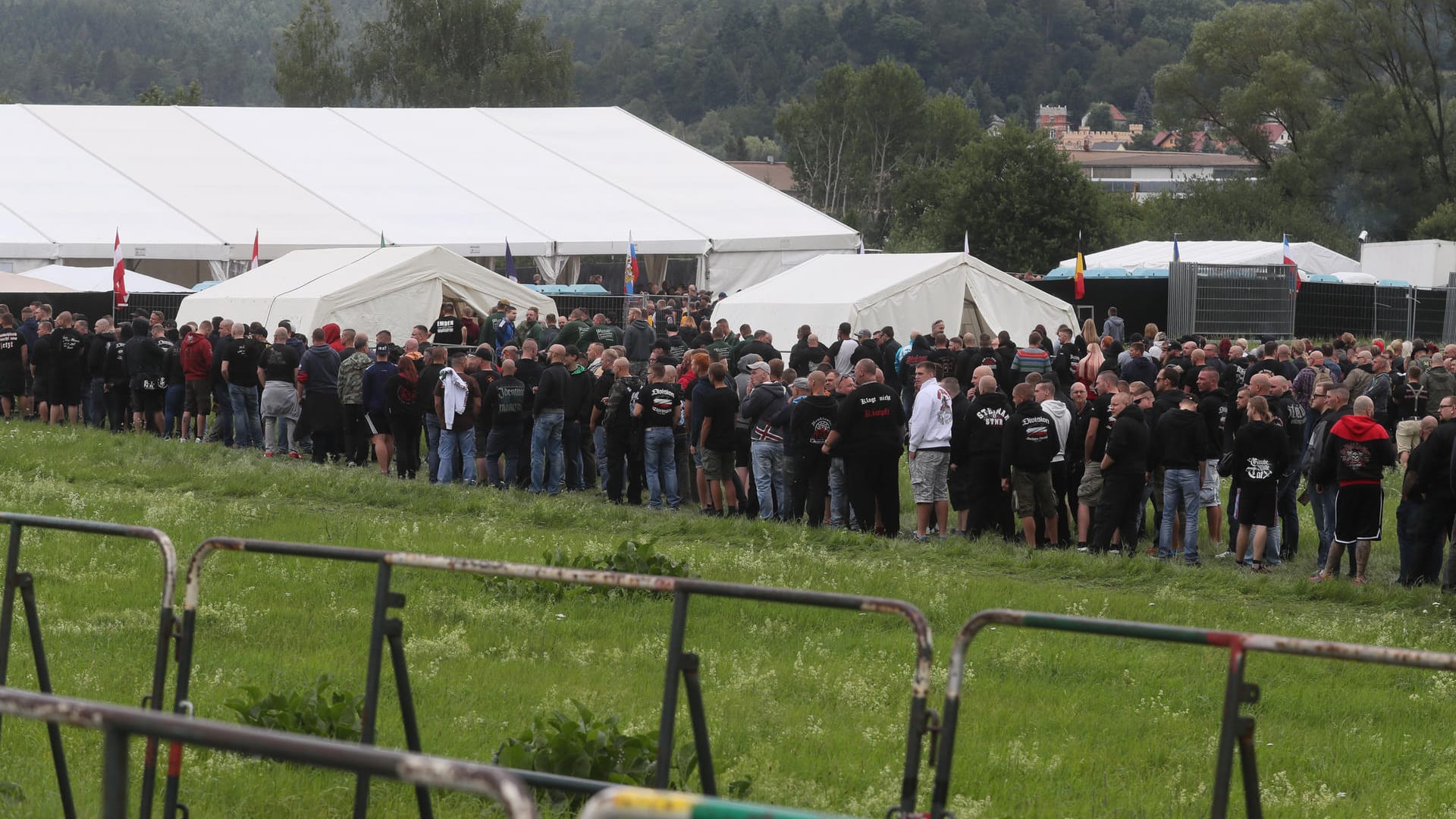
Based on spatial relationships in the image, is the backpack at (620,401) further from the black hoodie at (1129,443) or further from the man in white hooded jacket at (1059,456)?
the black hoodie at (1129,443)

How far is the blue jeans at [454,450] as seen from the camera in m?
17.0

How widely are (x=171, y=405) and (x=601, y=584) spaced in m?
16.6

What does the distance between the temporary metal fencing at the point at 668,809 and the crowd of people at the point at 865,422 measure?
10934 millimetres

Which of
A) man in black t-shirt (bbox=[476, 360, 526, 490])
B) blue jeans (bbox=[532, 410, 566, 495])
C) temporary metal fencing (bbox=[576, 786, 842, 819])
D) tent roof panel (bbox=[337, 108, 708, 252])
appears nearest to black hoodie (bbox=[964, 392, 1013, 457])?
blue jeans (bbox=[532, 410, 566, 495])

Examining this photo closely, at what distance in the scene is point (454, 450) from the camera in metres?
17.1

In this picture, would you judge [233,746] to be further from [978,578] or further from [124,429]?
[124,429]

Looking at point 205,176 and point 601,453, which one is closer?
point 601,453

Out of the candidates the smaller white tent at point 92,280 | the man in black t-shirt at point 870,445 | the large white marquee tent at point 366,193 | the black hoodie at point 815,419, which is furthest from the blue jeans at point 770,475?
the large white marquee tent at point 366,193

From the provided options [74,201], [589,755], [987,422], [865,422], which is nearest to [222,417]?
[865,422]

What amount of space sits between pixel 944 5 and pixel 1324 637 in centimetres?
17954

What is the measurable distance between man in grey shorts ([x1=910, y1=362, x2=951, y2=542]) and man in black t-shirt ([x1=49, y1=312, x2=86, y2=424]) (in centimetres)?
1216

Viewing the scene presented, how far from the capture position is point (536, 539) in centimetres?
1334

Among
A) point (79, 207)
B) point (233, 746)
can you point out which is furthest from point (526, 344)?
point (79, 207)

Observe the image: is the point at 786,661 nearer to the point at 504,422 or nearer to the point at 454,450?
the point at 504,422
